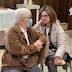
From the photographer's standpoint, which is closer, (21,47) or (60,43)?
(21,47)

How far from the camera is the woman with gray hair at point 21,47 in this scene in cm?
202

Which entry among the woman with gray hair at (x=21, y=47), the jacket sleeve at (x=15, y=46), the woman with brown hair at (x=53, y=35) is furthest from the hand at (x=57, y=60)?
the jacket sleeve at (x=15, y=46)

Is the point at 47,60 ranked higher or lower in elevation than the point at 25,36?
lower

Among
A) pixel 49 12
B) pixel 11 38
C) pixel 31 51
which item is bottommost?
pixel 31 51

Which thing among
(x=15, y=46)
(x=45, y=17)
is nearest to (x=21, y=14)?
(x=15, y=46)

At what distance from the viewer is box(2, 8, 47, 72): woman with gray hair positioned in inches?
79.4

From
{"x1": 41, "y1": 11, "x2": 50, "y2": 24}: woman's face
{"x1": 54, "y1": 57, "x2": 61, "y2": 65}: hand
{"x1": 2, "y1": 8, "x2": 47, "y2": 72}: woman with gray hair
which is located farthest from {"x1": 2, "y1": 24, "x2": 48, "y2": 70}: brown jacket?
{"x1": 41, "y1": 11, "x2": 50, "y2": 24}: woman's face

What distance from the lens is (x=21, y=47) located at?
2027mm

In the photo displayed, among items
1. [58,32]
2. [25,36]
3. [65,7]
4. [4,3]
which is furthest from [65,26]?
[25,36]

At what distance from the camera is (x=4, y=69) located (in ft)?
6.76

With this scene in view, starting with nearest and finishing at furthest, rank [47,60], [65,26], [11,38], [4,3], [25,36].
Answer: [11,38]
[25,36]
[47,60]
[4,3]
[65,26]

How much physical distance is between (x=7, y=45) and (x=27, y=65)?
27 centimetres

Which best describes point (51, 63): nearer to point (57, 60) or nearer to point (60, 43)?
point (57, 60)

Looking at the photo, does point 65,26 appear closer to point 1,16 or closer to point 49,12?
point 1,16
